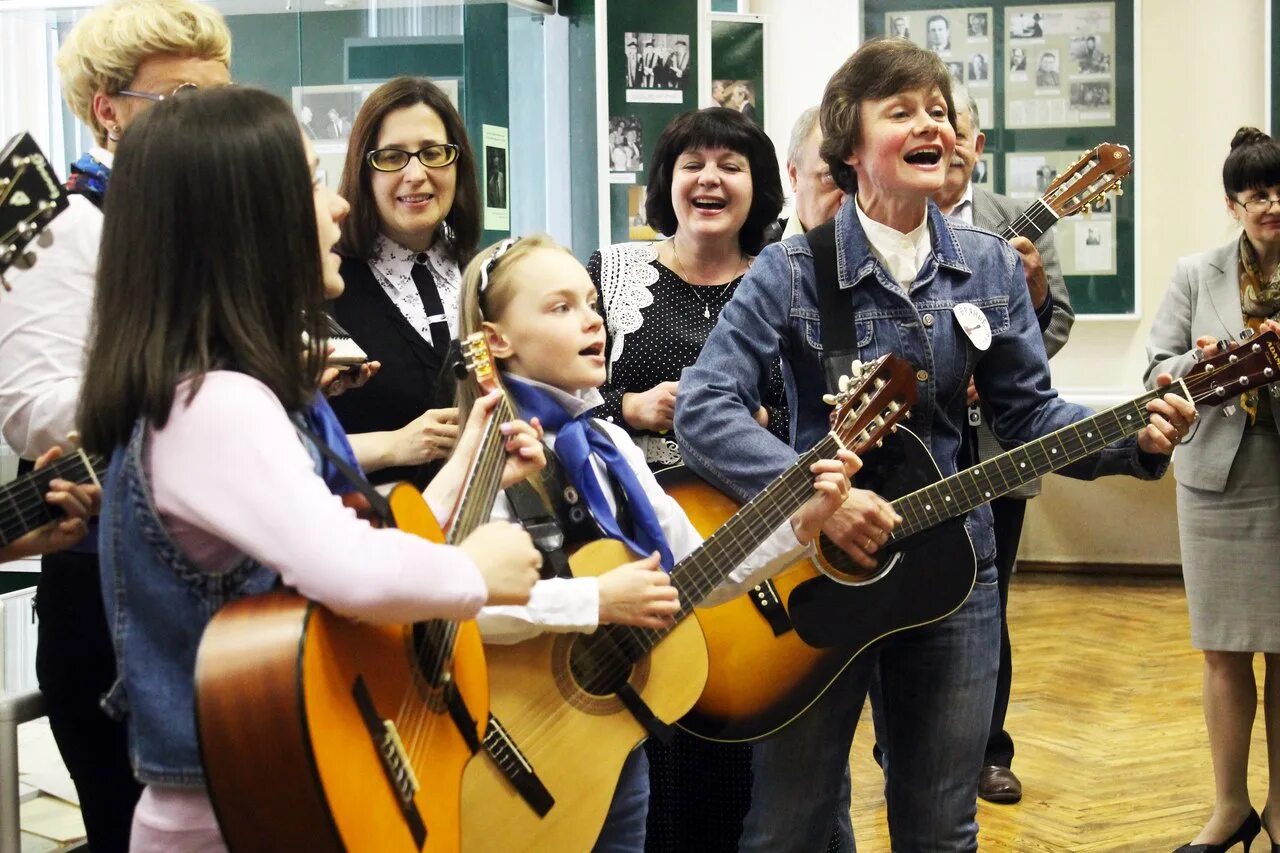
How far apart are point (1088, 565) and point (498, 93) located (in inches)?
170

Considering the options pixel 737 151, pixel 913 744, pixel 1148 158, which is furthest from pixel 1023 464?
pixel 1148 158

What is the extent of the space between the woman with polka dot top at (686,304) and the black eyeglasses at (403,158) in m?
0.50

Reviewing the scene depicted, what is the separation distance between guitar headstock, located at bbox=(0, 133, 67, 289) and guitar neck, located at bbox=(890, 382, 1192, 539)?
1419 mm

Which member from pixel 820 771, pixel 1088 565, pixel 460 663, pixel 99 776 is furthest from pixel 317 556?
pixel 1088 565

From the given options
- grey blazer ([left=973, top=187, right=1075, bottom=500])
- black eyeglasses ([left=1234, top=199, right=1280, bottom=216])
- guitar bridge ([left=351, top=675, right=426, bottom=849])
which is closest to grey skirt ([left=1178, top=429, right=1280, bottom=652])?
black eyeglasses ([left=1234, top=199, right=1280, bottom=216])

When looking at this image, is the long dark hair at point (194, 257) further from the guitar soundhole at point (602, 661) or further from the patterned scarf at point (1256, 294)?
the patterned scarf at point (1256, 294)

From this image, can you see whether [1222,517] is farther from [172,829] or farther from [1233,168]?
[172,829]

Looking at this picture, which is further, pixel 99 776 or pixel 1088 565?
pixel 1088 565

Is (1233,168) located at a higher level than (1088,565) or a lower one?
higher

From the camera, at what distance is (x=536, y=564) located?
162 cm

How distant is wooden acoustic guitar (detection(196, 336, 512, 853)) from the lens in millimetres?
1353

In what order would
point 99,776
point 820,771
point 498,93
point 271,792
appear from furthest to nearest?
point 498,93
point 820,771
point 99,776
point 271,792

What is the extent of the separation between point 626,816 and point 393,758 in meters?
0.83

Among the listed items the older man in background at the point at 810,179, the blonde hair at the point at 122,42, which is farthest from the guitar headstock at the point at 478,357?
the older man in background at the point at 810,179
